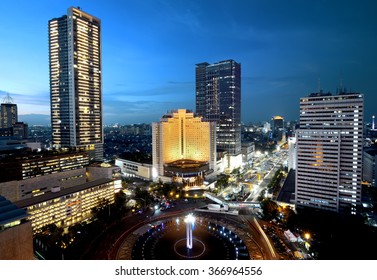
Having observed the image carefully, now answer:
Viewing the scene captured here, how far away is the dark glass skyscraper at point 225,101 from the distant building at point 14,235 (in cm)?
2781

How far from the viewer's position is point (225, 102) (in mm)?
35562

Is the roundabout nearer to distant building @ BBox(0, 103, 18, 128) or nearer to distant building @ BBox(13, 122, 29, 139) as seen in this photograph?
distant building @ BBox(13, 122, 29, 139)

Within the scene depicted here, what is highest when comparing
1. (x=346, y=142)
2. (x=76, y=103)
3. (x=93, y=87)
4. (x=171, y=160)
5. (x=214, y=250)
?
(x=93, y=87)

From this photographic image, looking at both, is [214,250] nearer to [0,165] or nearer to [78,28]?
[0,165]

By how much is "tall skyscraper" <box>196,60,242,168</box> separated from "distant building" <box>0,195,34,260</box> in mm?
27779

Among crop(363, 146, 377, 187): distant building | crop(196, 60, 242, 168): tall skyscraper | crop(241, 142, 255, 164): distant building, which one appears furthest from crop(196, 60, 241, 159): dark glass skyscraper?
crop(363, 146, 377, 187): distant building

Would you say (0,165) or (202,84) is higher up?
(202,84)

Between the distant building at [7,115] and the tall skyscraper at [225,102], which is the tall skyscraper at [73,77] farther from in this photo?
the distant building at [7,115]

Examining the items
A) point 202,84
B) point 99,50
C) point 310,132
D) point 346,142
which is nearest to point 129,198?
point 310,132

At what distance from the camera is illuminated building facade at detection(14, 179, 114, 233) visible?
43.4 ft

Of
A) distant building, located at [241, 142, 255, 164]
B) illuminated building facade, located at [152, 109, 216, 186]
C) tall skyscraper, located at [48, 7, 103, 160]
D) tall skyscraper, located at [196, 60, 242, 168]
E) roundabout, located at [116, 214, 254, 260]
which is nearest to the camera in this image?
roundabout, located at [116, 214, 254, 260]

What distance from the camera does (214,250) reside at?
11539 mm

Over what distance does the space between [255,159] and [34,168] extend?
30.9 m

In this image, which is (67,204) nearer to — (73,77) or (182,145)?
(182,145)
